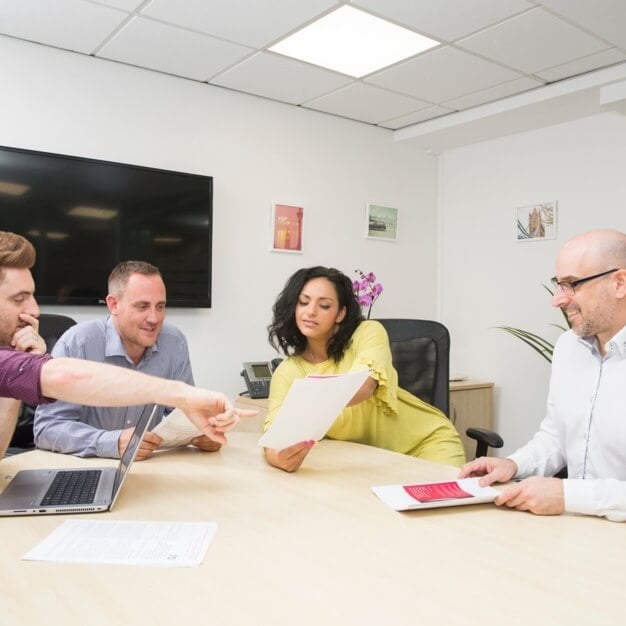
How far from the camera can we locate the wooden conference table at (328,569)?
89cm

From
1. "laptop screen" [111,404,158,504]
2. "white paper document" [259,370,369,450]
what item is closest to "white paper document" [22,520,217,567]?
"laptop screen" [111,404,158,504]

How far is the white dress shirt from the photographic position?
1.67 meters

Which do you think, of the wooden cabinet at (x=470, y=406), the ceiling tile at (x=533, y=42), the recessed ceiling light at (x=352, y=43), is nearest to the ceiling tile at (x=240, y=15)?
the recessed ceiling light at (x=352, y=43)

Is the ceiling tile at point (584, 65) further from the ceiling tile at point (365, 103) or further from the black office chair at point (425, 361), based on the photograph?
the black office chair at point (425, 361)

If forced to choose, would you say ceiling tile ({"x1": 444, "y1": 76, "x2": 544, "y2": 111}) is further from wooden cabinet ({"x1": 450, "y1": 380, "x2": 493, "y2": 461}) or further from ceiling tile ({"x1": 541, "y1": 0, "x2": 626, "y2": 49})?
wooden cabinet ({"x1": 450, "y1": 380, "x2": 493, "y2": 461})

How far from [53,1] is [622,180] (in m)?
3.15

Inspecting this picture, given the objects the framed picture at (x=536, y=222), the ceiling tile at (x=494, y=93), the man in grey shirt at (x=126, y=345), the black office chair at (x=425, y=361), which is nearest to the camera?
the man in grey shirt at (x=126, y=345)

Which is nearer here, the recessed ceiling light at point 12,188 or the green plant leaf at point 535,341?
the recessed ceiling light at point 12,188

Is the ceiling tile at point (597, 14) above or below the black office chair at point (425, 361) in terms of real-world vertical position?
above

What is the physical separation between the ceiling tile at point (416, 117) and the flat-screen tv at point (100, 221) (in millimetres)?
1475

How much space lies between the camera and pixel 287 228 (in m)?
4.04

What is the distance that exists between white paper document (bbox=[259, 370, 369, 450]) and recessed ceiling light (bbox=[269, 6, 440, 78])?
197cm

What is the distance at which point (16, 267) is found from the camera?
1.59m

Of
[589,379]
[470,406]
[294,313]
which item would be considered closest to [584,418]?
[589,379]
